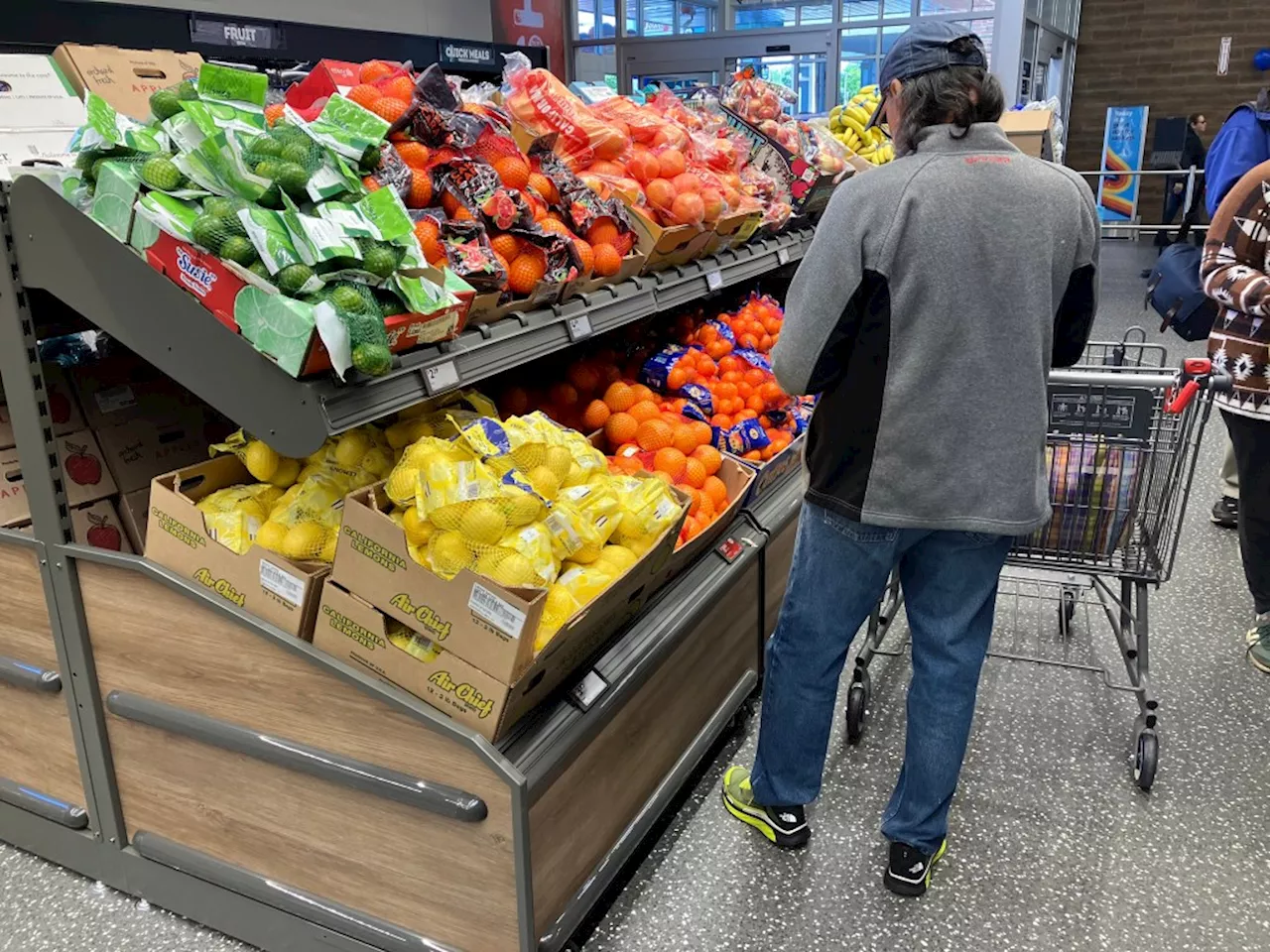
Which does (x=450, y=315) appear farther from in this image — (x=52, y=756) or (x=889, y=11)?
(x=889, y=11)

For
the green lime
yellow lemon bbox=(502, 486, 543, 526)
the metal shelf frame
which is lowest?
yellow lemon bbox=(502, 486, 543, 526)

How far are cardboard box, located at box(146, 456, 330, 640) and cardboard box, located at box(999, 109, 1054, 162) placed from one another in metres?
5.98

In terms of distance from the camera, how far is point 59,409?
194cm

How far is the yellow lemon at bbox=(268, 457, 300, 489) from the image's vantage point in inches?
71.9

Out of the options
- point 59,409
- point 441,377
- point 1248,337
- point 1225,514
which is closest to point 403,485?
point 441,377

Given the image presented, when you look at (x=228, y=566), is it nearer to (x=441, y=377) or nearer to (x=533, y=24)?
(x=441, y=377)

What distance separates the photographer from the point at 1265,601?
303 centimetres

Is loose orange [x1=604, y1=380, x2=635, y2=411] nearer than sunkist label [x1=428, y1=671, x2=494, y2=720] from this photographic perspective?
No

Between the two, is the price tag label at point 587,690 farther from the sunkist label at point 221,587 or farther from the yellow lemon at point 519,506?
the sunkist label at point 221,587

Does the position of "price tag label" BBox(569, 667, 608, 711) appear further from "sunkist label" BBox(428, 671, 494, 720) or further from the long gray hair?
the long gray hair

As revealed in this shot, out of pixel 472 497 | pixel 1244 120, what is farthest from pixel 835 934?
pixel 1244 120

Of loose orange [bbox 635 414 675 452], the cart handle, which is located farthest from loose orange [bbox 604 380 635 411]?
the cart handle

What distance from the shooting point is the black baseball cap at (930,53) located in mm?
1666

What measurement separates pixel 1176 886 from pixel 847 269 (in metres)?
1.52
